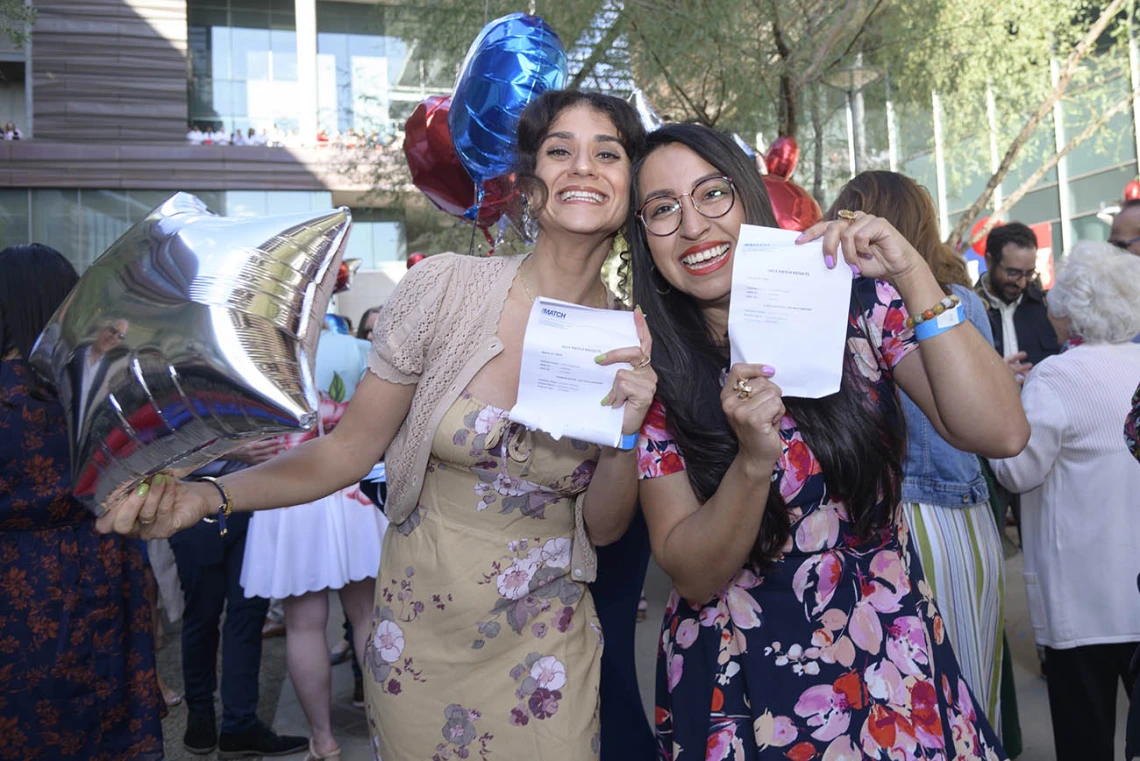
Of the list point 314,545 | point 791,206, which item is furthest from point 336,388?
point 791,206

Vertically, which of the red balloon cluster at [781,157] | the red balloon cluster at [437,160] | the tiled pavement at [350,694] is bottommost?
the tiled pavement at [350,694]

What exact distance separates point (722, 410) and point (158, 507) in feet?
3.46

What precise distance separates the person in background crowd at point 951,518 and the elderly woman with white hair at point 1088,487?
0.20 m

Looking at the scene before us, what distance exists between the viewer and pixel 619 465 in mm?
1909

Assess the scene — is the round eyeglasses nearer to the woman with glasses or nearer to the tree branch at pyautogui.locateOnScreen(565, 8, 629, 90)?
the woman with glasses

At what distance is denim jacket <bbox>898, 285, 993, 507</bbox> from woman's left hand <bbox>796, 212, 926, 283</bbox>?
4.01ft

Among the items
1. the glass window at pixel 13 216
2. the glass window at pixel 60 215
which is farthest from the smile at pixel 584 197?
the glass window at pixel 13 216

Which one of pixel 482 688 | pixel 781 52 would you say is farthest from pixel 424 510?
pixel 781 52

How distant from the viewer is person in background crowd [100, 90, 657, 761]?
6.41ft

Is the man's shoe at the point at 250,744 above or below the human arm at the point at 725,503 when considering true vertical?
below

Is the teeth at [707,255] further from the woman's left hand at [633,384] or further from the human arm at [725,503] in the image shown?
the human arm at [725,503]

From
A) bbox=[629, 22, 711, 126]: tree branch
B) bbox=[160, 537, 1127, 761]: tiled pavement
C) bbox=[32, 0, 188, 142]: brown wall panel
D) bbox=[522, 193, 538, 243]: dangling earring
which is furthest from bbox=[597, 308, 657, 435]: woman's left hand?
bbox=[32, 0, 188, 142]: brown wall panel

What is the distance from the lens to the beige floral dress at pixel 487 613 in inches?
76.9

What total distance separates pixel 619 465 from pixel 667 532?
0.85 feet
